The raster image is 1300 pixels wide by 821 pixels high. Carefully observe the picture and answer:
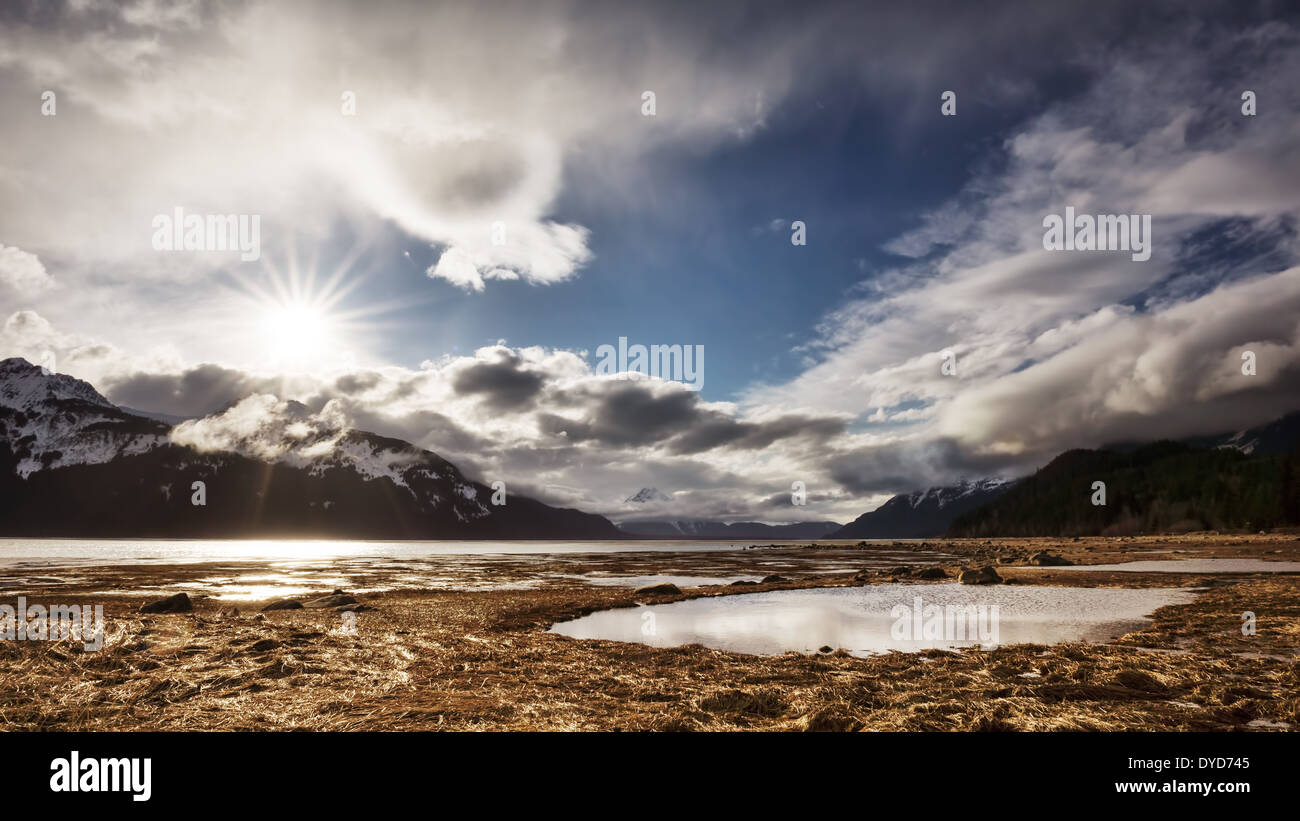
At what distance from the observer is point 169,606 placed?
28.8 metres

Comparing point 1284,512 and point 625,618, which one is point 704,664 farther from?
point 1284,512

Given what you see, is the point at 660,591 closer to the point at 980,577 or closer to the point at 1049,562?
the point at 980,577

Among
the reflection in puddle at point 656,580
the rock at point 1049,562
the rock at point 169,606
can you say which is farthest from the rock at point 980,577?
the rock at point 169,606

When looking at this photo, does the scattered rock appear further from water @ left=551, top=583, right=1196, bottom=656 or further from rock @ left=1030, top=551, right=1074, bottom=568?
rock @ left=1030, top=551, right=1074, bottom=568

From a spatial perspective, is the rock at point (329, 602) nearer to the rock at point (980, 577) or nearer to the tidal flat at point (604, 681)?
the tidal flat at point (604, 681)

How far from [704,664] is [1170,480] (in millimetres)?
257238

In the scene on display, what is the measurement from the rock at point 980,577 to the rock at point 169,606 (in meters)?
54.9

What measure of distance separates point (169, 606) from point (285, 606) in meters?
5.10

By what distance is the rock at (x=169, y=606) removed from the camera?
28.4 metres

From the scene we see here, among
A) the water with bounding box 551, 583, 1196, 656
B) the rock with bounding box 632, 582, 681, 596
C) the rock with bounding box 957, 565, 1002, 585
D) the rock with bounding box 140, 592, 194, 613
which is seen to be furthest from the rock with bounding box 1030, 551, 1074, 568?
the rock with bounding box 140, 592, 194, 613

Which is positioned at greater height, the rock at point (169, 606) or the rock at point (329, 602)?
the rock at point (169, 606)

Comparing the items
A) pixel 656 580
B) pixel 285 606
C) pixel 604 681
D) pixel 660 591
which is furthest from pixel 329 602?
pixel 656 580
